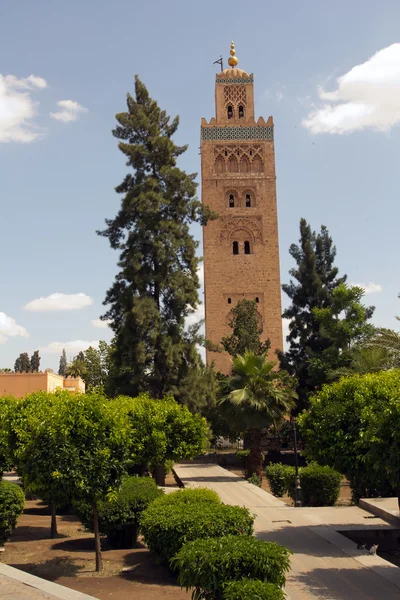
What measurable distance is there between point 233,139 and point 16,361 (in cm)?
4401

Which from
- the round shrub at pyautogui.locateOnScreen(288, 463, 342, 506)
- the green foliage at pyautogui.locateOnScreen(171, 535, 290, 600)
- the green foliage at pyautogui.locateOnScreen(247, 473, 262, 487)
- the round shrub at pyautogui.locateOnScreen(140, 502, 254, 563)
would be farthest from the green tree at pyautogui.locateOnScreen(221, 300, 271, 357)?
the green foliage at pyautogui.locateOnScreen(171, 535, 290, 600)

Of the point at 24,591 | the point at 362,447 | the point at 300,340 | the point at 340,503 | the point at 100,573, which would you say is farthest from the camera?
the point at 300,340

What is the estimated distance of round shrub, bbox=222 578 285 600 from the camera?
5785 millimetres

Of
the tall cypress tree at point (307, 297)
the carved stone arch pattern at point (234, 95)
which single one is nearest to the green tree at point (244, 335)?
the tall cypress tree at point (307, 297)

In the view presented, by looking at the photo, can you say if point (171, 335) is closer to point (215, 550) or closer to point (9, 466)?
point (9, 466)

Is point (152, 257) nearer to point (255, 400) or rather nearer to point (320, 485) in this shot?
point (255, 400)

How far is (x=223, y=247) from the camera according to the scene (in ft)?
129

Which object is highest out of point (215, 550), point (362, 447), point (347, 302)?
point (347, 302)

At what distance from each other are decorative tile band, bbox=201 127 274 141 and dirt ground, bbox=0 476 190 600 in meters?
32.0

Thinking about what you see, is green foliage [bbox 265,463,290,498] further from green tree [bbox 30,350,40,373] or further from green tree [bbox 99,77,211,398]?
green tree [bbox 30,350,40,373]

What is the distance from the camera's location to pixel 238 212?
40.0 meters

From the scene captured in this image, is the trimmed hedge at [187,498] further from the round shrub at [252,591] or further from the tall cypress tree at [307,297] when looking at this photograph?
the tall cypress tree at [307,297]

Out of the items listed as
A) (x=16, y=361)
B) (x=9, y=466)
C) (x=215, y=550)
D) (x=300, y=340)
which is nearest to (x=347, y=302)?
(x=300, y=340)

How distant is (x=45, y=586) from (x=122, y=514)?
11.1 ft
